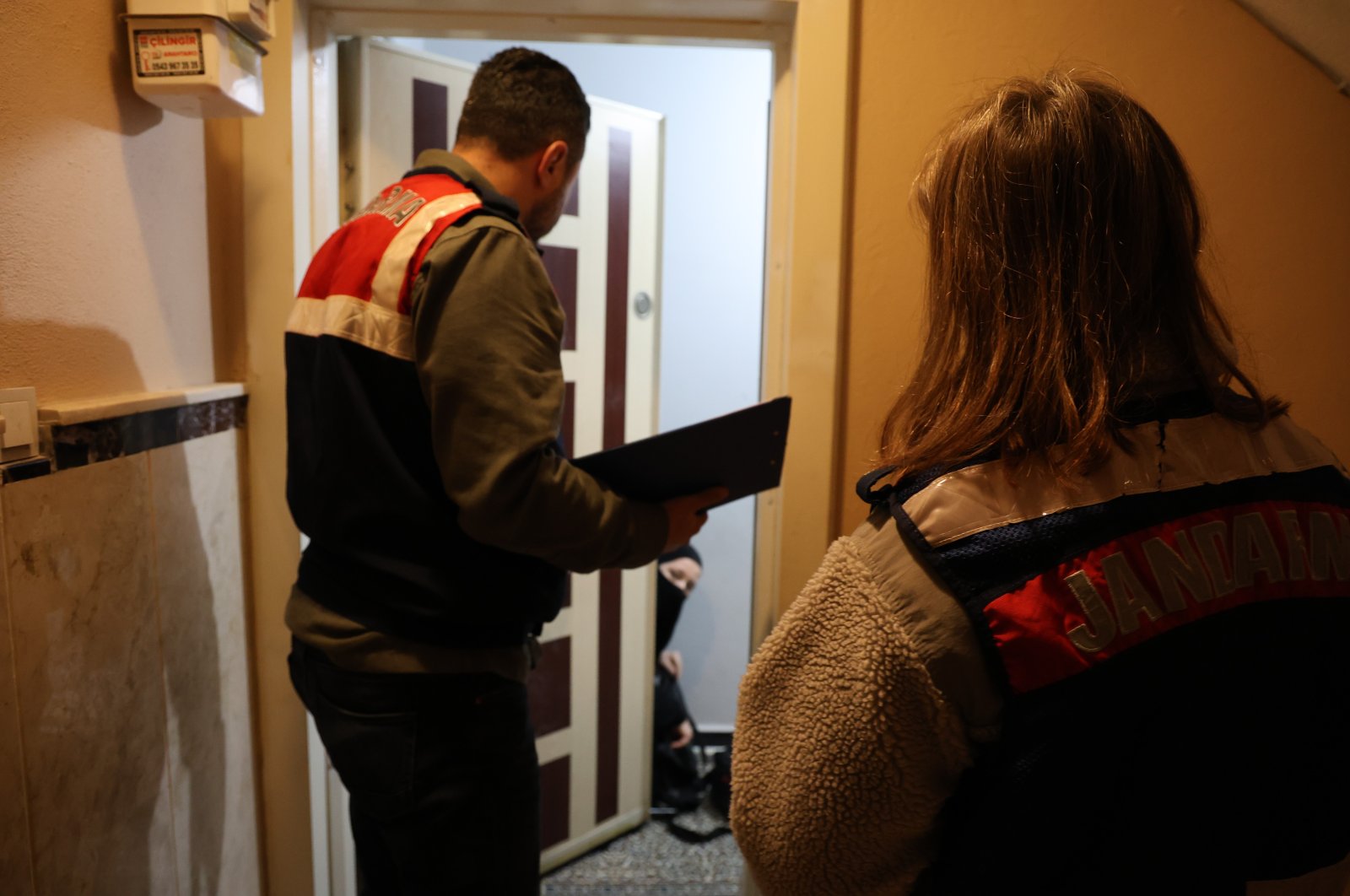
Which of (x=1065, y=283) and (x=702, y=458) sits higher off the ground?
(x=1065, y=283)

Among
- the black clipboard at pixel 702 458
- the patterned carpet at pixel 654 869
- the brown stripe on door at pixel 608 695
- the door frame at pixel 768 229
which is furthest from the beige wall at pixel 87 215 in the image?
the patterned carpet at pixel 654 869

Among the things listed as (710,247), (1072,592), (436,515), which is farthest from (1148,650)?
(710,247)

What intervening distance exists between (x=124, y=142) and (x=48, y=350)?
29 centimetres

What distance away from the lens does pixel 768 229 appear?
135 centimetres

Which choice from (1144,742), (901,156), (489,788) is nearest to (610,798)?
(489,788)

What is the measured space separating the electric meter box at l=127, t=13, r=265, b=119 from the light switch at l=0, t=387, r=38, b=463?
1.29 ft

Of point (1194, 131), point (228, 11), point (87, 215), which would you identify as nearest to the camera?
point (87, 215)

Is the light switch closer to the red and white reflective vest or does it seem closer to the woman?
the red and white reflective vest

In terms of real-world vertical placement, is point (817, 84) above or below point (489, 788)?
above

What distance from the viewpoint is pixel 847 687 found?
0.57m

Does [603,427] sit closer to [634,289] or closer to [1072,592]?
[634,289]

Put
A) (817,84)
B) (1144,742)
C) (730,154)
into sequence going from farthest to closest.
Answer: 1. (730,154)
2. (817,84)
3. (1144,742)

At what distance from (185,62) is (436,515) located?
1.85 ft

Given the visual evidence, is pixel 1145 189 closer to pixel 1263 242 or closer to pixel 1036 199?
pixel 1036 199
